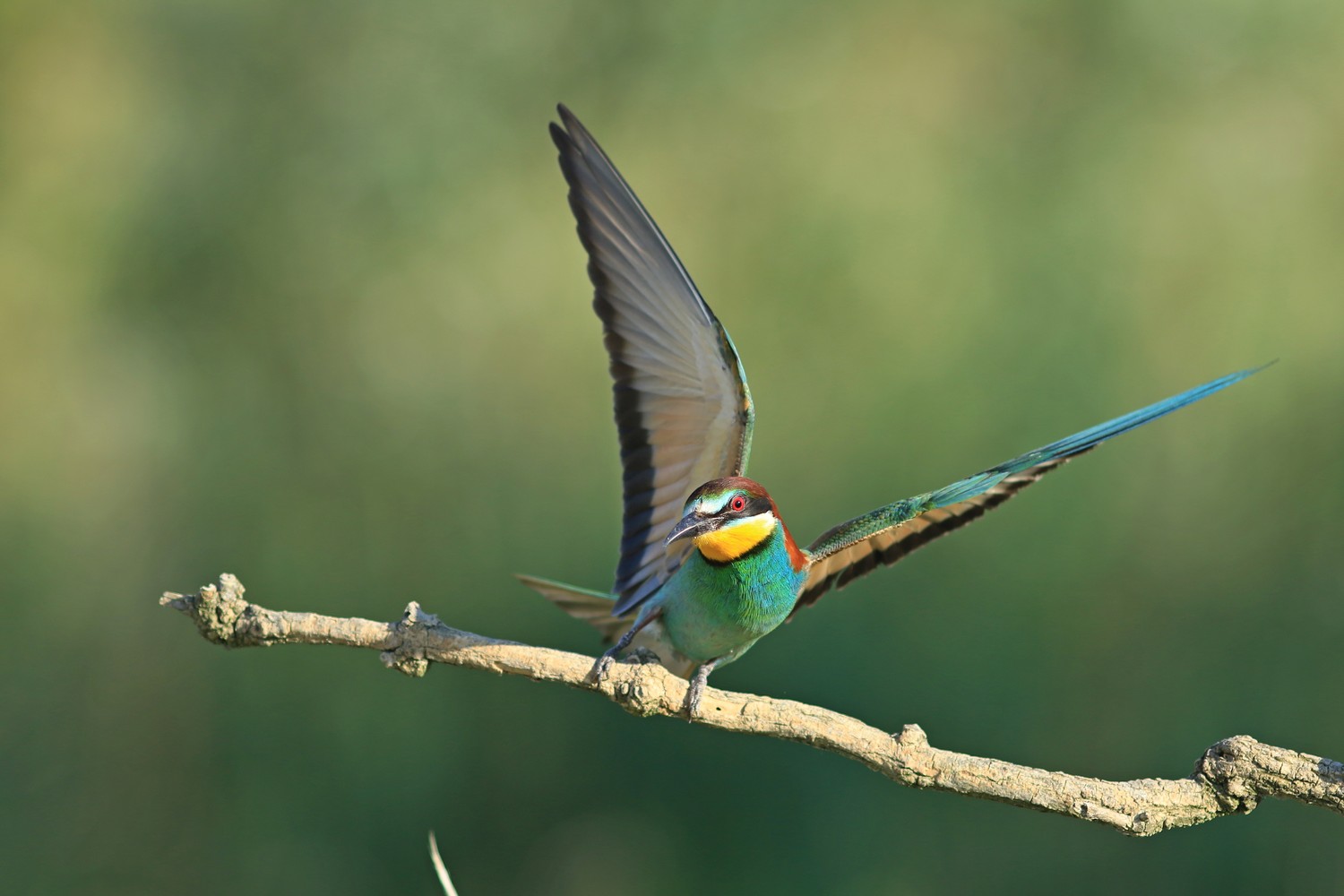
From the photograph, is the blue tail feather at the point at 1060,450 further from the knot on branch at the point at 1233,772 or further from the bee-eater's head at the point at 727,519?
the knot on branch at the point at 1233,772

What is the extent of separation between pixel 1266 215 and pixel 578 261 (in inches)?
77.8

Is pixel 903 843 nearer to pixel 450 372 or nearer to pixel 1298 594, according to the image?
pixel 1298 594

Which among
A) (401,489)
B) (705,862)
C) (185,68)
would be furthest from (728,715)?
(185,68)

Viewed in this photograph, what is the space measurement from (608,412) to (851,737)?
94.1 inches

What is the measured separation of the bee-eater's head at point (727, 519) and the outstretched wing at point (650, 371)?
157mm

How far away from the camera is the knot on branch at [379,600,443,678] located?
1562mm

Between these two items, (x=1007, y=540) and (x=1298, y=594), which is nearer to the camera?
(x=1298, y=594)

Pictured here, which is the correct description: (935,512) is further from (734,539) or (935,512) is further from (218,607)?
(218,607)

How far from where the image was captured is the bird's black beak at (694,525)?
1751 millimetres

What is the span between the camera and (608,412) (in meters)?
3.80

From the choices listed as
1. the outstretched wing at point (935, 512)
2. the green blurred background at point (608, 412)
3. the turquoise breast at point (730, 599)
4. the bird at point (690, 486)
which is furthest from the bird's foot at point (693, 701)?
the green blurred background at point (608, 412)

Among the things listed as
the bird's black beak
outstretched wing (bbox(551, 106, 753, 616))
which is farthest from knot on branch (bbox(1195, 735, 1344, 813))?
outstretched wing (bbox(551, 106, 753, 616))

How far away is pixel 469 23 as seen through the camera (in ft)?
13.9

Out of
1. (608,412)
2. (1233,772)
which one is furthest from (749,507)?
(608,412)
